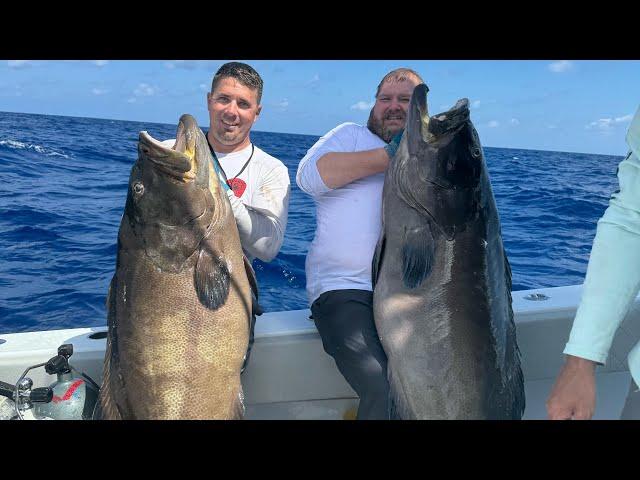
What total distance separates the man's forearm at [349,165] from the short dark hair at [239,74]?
23.1 inches

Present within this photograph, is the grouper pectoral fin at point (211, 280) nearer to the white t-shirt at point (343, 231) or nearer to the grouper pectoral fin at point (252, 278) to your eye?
the grouper pectoral fin at point (252, 278)

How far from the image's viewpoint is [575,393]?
5.58 ft

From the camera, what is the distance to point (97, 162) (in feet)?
52.5

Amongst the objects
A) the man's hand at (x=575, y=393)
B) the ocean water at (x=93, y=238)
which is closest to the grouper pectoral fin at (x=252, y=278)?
the man's hand at (x=575, y=393)

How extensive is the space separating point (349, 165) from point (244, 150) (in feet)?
2.12

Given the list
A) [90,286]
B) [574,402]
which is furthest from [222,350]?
[90,286]

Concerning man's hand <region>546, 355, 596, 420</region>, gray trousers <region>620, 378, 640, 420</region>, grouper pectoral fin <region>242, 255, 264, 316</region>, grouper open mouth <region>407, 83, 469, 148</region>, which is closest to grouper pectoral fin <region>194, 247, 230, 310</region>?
grouper pectoral fin <region>242, 255, 264, 316</region>

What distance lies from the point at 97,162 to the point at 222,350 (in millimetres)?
14982

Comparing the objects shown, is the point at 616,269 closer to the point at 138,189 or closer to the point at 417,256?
the point at 417,256

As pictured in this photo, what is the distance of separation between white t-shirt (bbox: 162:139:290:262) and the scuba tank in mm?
1020

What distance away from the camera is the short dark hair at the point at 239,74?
3.18m

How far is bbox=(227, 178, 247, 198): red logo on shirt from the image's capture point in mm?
3174

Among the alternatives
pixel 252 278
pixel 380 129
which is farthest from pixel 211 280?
pixel 380 129

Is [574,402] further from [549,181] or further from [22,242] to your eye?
[549,181]
